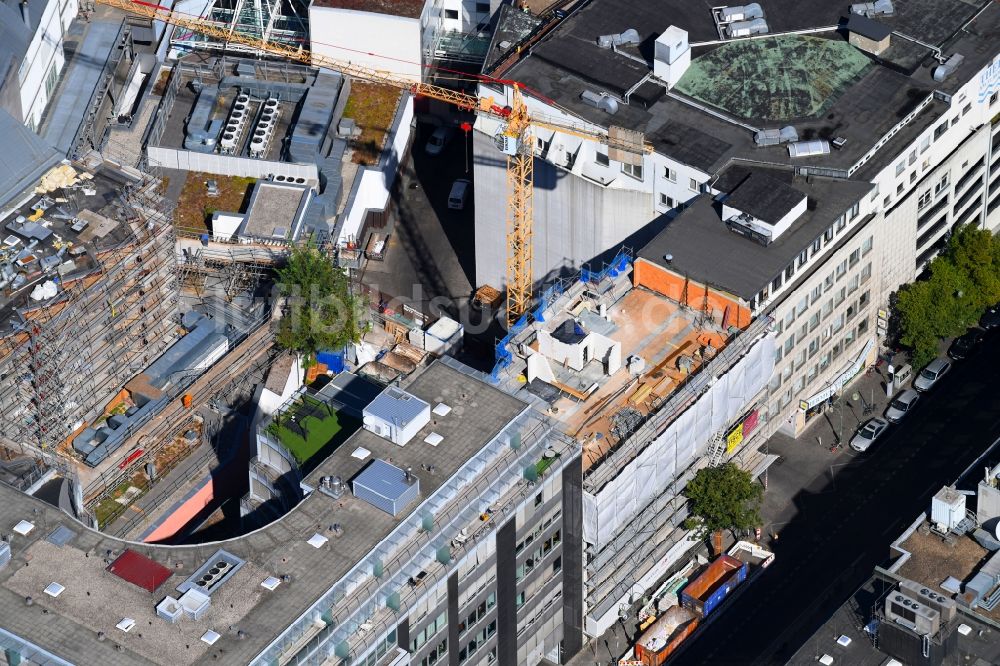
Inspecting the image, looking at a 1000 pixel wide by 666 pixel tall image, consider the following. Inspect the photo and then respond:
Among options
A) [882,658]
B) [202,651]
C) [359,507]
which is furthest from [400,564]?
[882,658]

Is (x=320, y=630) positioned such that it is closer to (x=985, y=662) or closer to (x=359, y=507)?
(x=359, y=507)

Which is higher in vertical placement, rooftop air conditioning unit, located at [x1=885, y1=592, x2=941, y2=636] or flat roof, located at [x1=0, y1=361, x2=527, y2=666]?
flat roof, located at [x1=0, y1=361, x2=527, y2=666]

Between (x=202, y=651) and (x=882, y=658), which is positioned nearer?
(x=202, y=651)

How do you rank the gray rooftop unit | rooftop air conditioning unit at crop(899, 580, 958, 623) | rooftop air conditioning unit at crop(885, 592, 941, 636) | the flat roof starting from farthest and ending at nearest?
rooftop air conditioning unit at crop(899, 580, 958, 623) → the gray rooftop unit → rooftop air conditioning unit at crop(885, 592, 941, 636) → the flat roof

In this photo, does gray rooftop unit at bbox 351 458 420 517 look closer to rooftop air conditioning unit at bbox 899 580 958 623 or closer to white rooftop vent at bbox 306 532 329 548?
white rooftop vent at bbox 306 532 329 548

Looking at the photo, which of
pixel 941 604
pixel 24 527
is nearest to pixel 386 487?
pixel 24 527

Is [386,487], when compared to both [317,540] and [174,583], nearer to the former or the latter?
[317,540]

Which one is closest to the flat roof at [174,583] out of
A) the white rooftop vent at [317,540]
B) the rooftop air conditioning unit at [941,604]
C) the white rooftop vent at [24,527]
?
the white rooftop vent at [317,540]

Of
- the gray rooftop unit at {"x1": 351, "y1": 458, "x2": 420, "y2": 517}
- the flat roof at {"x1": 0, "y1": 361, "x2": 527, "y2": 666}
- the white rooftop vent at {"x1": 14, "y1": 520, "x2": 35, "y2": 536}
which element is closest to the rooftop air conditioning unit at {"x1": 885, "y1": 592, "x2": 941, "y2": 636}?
the flat roof at {"x1": 0, "y1": 361, "x2": 527, "y2": 666}
